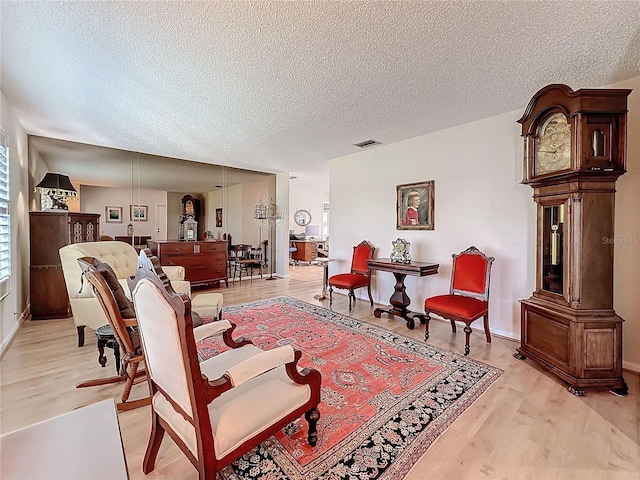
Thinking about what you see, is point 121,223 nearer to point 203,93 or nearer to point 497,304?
point 203,93

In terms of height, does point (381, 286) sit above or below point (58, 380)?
above

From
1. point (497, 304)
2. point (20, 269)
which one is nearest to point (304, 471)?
point (497, 304)

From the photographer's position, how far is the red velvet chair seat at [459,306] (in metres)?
2.94

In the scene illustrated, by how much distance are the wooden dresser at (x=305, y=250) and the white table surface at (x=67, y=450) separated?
29.9ft

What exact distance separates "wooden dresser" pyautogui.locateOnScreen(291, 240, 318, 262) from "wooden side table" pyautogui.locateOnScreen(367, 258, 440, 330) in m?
5.99

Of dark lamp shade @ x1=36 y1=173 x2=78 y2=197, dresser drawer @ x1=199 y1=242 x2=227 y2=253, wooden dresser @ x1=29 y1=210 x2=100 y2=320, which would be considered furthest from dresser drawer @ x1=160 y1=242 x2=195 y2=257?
dark lamp shade @ x1=36 y1=173 x2=78 y2=197

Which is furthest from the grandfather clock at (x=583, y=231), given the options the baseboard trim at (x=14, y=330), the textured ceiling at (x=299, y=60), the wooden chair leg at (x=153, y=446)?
the baseboard trim at (x=14, y=330)

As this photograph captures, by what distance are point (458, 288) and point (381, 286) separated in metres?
1.63

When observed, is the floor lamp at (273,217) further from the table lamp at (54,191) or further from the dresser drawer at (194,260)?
the table lamp at (54,191)

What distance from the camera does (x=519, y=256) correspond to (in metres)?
3.37

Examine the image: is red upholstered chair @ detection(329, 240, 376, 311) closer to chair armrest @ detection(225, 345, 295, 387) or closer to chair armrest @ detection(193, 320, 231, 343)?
chair armrest @ detection(193, 320, 231, 343)

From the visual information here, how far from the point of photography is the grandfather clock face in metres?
2.46

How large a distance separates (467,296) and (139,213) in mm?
6123

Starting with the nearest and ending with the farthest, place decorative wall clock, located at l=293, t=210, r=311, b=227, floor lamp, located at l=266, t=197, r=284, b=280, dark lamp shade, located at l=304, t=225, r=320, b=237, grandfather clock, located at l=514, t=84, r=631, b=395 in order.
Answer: grandfather clock, located at l=514, t=84, r=631, b=395, floor lamp, located at l=266, t=197, r=284, b=280, decorative wall clock, located at l=293, t=210, r=311, b=227, dark lamp shade, located at l=304, t=225, r=320, b=237
